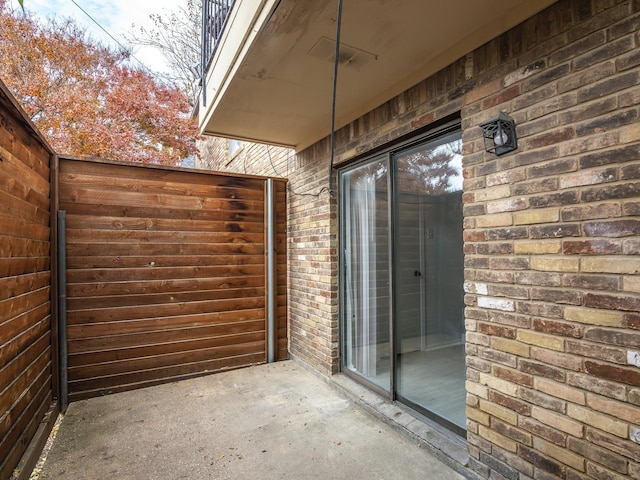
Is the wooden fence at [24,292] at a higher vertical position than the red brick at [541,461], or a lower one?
higher

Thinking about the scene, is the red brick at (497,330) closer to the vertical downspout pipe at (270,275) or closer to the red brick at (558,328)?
the red brick at (558,328)

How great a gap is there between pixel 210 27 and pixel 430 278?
3.14m

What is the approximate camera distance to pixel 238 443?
94.0 inches

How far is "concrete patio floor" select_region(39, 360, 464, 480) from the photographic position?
2.10 metres

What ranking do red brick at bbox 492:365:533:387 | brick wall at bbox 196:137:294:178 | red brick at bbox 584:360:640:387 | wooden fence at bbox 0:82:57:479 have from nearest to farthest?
red brick at bbox 584:360:640:387 → red brick at bbox 492:365:533:387 → wooden fence at bbox 0:82:57:479 → brick wall at bbox 196:137:294:178

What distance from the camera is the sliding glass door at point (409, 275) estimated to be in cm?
234

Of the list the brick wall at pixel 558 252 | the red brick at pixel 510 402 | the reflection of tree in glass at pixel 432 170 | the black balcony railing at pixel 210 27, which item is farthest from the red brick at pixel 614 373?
the black balcony railing at pixel 210 27

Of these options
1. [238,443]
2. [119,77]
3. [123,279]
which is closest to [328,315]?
[238,443]

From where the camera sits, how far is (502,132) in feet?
5.82

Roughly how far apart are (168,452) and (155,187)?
2.38 metres

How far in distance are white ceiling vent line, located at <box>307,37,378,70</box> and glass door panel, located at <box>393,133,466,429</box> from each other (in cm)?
74

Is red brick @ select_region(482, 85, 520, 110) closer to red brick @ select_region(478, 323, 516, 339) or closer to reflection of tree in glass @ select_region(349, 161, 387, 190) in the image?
reflection of tree in glass @ select_region(349, 161, 387, 190)

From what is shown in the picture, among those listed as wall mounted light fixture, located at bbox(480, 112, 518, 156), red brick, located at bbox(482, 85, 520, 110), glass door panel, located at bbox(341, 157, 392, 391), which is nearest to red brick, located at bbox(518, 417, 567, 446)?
glass door panel, located at bbox(341, 157, 392, 391)

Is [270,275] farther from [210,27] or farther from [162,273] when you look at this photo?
[210,27]
